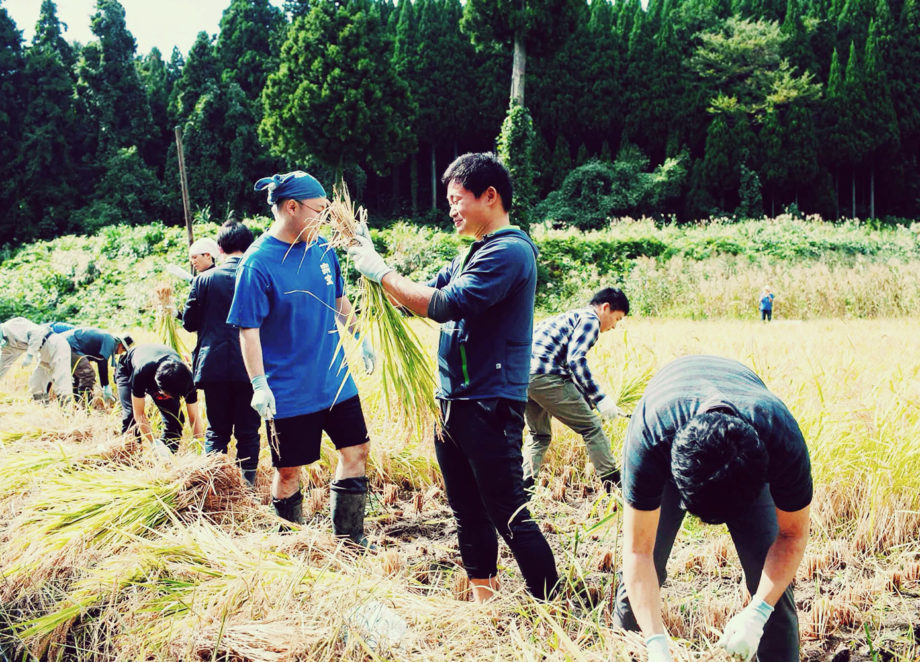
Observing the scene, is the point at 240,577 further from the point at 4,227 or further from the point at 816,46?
the point at 816,46

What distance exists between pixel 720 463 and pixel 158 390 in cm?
355

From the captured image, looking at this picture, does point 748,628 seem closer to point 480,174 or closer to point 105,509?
point 480,174

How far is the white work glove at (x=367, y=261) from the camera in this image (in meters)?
2.28

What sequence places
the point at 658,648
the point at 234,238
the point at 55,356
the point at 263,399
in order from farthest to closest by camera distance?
the point at 55,356, the point at 234,238, the point at 263,399, the point at 658,648

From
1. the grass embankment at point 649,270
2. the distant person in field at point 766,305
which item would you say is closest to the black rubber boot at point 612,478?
the grass embankment at point 649,270

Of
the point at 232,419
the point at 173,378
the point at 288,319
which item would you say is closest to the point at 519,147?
the point at 173,378

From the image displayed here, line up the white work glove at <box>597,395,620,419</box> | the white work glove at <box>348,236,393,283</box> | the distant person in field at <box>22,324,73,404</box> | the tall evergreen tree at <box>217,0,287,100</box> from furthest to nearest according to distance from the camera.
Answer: the tall evergreen tree at <box>217,0,287,100</box> < the distant person in field at <box>22,324,73,404</box> < the white work glove at <box>597,395,620,419</box> < the white work glove at <box>348,236,393,283</box>

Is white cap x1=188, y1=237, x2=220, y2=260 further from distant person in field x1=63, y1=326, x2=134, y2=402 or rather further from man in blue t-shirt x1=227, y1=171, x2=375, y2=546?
distant person in field x1=63, y1=326, x2=134, y2=402

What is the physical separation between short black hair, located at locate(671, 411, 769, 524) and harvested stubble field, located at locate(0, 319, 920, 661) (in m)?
0.59

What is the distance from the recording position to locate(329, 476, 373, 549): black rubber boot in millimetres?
2846

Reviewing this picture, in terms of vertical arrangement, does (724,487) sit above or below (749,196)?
below

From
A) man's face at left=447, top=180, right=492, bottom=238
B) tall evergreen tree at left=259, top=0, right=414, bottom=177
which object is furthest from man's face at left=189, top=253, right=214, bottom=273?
tall evergreen tree at left=259, top=0, right=414, bottom=177

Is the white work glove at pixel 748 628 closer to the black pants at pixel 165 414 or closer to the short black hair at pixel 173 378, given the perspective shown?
the short black hair at pixel 173 378

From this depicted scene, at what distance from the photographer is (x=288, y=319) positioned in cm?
271
